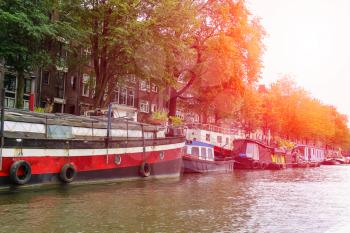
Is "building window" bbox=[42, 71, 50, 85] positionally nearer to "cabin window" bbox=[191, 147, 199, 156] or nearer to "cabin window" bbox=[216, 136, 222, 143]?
"cabin window" bbox=[191, 147, 199, 156]

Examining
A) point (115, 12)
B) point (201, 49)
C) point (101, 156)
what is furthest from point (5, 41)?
point (201, 49)

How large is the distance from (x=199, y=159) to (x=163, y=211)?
76.9ft

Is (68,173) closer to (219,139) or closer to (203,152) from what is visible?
(203,152)

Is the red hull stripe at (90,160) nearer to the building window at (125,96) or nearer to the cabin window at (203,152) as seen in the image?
the cabin window at (203,152)

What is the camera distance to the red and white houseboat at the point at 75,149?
1897 cm

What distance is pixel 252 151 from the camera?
52281 millimetres

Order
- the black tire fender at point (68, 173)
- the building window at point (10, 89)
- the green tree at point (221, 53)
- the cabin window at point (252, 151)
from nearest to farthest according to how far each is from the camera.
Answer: the black tire fender at point (68, 173) < the building window at point (10, 89) < the green tree at point (221, 53) < the cabin window at point (252, 151)

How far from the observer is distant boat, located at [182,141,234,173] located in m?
37.6

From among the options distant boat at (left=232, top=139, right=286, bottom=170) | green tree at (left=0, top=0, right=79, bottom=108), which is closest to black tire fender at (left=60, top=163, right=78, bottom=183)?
green tree at (left=0, top=0, right=79, bottom=108)

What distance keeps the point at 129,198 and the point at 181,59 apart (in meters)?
26.0

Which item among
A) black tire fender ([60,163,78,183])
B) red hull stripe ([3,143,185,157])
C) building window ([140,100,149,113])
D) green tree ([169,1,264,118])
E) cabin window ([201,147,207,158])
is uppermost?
green tree ([169,1,264,118])

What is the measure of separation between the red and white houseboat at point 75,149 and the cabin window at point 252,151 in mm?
23826

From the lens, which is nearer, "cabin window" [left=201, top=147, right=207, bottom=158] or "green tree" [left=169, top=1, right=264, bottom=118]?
"cabin window" [left=201, top=147, right=207, bottom=158]

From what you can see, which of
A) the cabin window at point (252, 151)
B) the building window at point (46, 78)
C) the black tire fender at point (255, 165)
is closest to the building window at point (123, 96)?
the building window at point (46, 78)
